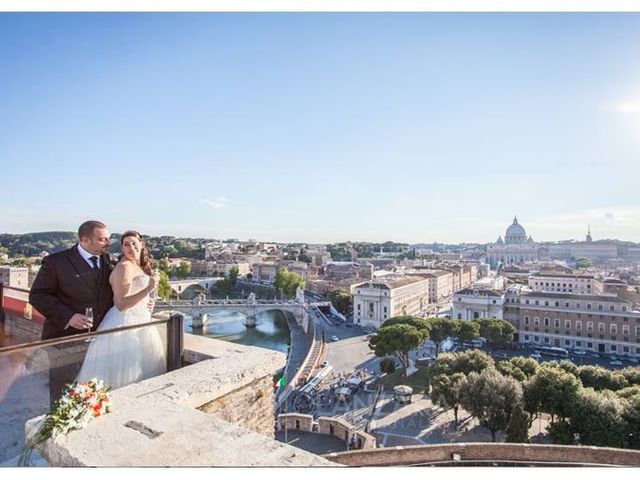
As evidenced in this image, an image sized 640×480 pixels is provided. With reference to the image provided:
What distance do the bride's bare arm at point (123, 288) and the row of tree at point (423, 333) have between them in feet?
40.8

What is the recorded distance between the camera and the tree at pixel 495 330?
624 inches

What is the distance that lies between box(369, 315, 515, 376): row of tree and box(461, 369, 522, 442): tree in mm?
5296

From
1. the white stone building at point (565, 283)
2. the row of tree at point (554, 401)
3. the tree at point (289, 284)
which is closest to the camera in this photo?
the row of tree at point (554, 401)

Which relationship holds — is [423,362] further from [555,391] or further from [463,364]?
[555,391]

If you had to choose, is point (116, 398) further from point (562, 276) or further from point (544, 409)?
point (562, 276)

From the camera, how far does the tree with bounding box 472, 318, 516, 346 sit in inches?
624

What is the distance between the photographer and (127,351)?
179 cm

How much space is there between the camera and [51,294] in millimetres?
1913

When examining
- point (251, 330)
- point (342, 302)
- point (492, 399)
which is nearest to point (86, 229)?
point (492, 399)

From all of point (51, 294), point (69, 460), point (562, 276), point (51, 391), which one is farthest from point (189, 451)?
point (562, 276)

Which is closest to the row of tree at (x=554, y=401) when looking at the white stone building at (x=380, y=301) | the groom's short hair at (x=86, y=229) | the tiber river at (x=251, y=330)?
the groom's short hair at (x=86, y=229)

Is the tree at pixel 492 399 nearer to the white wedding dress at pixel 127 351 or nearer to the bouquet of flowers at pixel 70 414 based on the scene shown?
the white wedding dress at pixel 127 351

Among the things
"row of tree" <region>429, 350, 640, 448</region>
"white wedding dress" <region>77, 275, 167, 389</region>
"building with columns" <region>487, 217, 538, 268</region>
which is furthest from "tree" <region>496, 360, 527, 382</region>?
"building with columns" <region>487, 217, 538, 268</region>

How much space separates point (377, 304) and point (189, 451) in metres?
21.2
